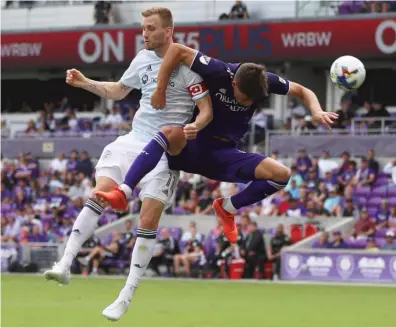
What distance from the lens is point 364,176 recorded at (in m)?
24.6

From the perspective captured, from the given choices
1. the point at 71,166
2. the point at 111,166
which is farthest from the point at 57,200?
the point at 111,166

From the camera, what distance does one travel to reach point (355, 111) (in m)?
29.1

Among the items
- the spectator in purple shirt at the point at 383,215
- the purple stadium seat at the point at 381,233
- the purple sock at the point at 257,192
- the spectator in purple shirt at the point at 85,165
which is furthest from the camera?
the spectator in purple shirt at the point at 85,165

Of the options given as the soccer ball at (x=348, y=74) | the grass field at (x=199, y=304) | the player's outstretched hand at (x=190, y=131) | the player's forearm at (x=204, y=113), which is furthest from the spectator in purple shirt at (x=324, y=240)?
the player's outstretched hand at (x=190, y=131)

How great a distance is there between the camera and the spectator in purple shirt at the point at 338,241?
22.0m

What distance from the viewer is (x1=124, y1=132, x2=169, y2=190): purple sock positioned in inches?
412

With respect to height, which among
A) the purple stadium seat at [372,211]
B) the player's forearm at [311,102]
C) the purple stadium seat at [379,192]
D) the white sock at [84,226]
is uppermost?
the player's forearm at [311,102]

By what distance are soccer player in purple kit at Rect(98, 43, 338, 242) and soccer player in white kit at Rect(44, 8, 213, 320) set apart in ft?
0.56

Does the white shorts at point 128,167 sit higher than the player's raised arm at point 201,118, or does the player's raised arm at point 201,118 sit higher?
the player's raised arm at point 201,118

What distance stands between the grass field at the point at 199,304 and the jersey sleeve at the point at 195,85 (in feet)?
11.4

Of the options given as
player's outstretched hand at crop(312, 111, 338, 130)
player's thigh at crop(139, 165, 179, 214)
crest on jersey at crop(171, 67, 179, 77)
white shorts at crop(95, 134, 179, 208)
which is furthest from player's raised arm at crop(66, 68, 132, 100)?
player's outstretched hand at crop(312, 111, 338, 130)

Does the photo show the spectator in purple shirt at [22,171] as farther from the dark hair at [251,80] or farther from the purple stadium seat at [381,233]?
the dark hair at [251,80]

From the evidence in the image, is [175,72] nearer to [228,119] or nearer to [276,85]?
[228,119]

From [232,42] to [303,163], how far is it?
6.56 m
